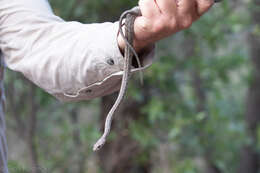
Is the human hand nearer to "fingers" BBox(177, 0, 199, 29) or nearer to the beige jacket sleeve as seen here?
"fingers" BBox(177, 0, 199, 29)

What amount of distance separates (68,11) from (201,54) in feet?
4.23

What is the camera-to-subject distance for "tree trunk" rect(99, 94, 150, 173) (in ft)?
12.4

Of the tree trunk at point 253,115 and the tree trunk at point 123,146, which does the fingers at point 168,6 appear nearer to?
the tree trunk at point 123,146

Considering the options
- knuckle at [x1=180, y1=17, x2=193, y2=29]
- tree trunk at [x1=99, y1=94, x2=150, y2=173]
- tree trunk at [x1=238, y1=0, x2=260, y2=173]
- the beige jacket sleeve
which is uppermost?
knuckle at [x1=180, y1=17, x2=193, y2=29]

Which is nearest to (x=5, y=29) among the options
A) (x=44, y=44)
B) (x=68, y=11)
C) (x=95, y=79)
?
(x=44, y=44)

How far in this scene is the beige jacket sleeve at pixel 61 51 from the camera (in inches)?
47.2

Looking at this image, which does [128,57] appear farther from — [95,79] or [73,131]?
[73,131]

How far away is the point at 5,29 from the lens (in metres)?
1.38

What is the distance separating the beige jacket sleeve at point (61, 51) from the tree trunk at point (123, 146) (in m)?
2.38

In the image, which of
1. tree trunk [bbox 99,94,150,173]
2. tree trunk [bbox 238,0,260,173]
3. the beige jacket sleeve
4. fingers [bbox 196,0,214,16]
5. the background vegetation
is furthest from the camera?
tree trunk [bbox 238,0,260,173]

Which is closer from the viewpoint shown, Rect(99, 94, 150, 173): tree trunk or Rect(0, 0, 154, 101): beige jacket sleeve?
Rect(0, 0, 154, 101): beige jacket sleeve

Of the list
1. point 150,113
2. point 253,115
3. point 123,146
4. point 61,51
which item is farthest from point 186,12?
point 253,115

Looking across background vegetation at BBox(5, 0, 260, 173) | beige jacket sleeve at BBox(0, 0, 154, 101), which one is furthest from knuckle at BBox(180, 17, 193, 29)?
background vegetation at BBox(5, 0, 260, 173)

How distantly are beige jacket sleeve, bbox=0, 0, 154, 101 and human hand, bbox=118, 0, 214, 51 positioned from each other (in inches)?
4.1
